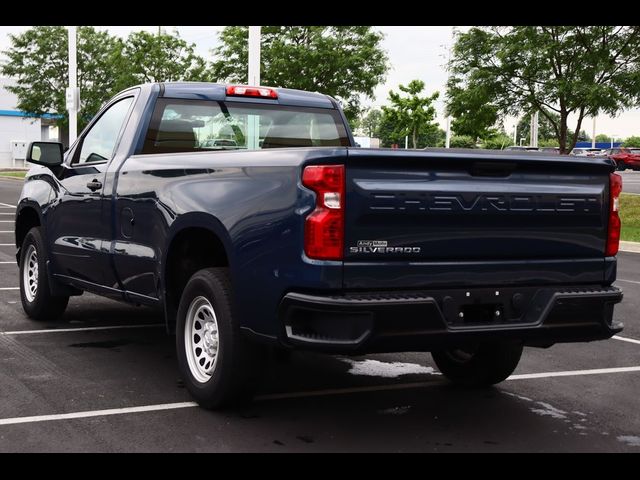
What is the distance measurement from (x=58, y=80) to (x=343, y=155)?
4963 cm

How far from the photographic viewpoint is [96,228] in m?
7.07

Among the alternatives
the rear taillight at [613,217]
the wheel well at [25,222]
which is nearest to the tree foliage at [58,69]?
the wheel well at [25,222]

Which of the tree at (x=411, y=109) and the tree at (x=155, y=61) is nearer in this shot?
the tree at (x=155, y=61)

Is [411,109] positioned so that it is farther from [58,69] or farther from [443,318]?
[443,318]

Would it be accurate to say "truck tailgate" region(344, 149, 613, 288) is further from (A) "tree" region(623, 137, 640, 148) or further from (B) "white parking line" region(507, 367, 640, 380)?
(A) "tree" region(623, 137, 640, 148)

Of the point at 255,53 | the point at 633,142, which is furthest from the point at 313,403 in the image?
the point at 633,142

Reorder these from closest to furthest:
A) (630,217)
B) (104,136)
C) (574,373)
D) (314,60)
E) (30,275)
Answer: (574,373)
(104,136)
(30,275)
(630,217)
(314,60)

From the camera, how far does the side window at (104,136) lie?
725 centimetres

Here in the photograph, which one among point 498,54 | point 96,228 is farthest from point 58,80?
point 96,228

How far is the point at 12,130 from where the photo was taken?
7162 cm

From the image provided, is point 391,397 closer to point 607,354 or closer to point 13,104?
point 607,354

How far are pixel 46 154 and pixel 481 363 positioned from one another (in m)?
4.07

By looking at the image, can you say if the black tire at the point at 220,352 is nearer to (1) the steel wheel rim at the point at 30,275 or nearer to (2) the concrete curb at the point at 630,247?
(1) the steel wheel rim at the point at 30,275

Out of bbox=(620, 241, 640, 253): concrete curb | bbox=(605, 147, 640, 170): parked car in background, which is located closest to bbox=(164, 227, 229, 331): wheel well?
bbox=(620, 241, 640, 253): concrete curb
